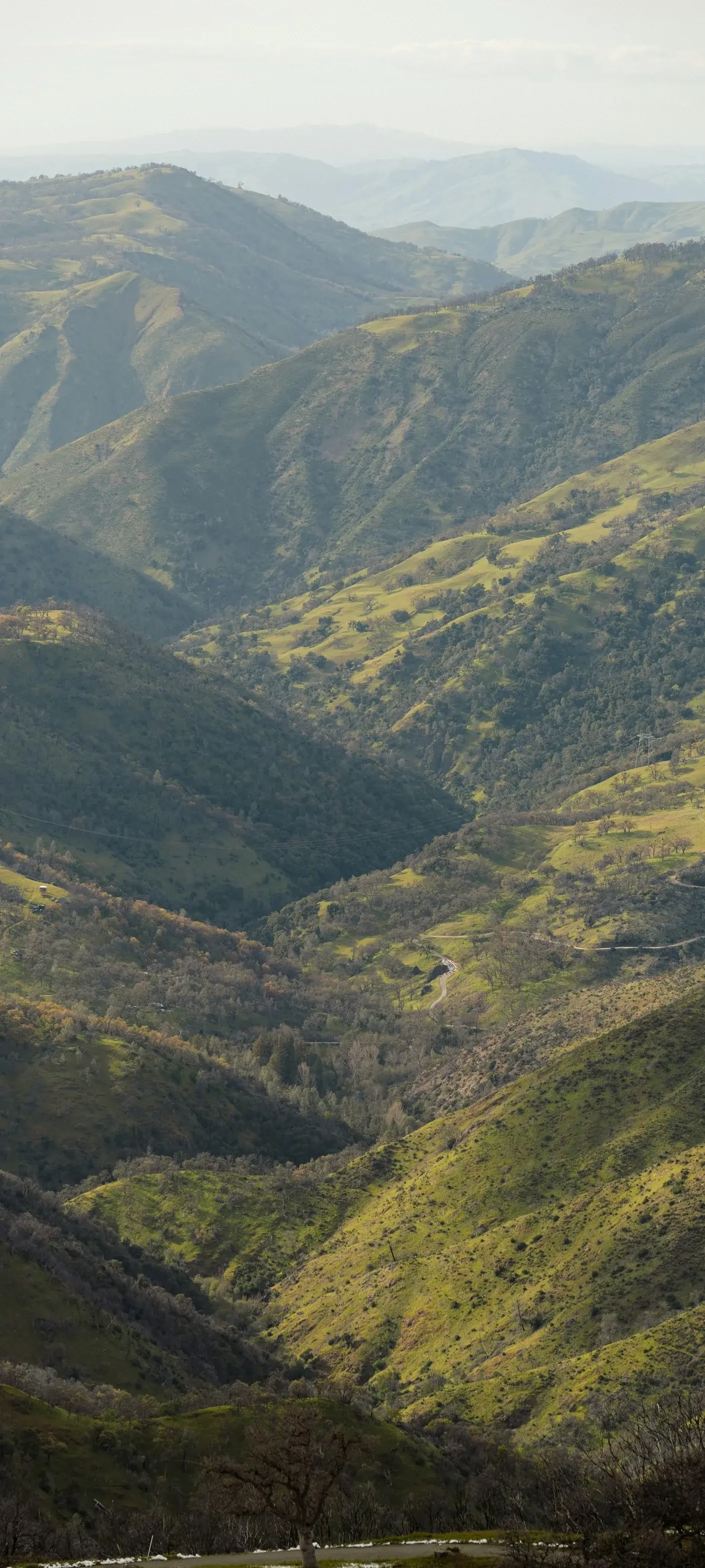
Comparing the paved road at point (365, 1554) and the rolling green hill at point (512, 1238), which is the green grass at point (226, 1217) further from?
the paved road at point (365, 1554)

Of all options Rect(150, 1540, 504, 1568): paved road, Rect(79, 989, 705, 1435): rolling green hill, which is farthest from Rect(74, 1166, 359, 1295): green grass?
Rect(150, 1540, 504, 1568): paved road

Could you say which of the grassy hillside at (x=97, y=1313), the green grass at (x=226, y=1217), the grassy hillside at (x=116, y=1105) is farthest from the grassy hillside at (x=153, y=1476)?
the grassy hillside at (x=116, y=1105)

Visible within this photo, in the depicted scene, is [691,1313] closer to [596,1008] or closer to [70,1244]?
[70,1244]

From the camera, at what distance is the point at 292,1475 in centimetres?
5025

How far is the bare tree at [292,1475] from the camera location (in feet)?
164

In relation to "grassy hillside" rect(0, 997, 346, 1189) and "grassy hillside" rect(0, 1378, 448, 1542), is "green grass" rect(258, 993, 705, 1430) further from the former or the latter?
"grassy hillside" rect(0, 997, 346, 1189)

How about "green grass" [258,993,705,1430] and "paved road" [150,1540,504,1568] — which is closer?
"paved road" [150,1540,504,1568]

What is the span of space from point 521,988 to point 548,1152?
71600 mm

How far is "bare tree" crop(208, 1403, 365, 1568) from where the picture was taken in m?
50.0

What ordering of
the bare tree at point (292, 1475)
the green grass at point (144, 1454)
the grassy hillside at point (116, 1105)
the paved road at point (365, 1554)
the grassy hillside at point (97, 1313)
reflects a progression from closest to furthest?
the bare tree at point (292, 1475) → the paved road at point (365, 1554) → the green grass at point (144, 1454) → the grassy hillside at point (97, 1313) → the grassy hillside at point (116, 1105)

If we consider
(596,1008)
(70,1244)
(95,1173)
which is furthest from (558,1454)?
(596,1008)

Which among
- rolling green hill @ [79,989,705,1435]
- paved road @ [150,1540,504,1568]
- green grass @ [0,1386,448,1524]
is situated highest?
paved road @ [150,1540,504,1568]

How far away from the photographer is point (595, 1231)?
4053 inches

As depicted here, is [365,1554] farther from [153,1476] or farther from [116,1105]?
[116,1105]
